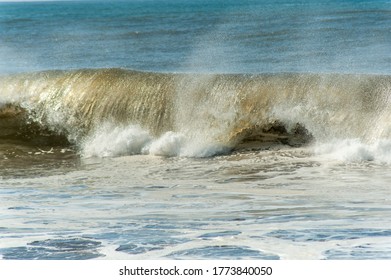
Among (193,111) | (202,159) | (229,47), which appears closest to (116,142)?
(193,111)

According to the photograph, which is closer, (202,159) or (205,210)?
(205,210)

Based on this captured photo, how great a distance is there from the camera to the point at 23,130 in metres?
14.9

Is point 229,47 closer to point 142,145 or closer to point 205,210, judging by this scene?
point 142,145

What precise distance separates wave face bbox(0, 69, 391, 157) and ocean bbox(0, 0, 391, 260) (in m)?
0.03

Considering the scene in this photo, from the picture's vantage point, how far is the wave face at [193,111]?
13.0 m

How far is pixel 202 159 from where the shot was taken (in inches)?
490

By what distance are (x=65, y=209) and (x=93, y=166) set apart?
10.2 ft

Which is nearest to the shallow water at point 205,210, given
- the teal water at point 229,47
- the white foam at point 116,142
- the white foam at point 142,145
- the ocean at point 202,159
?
the ocean at point 202,159

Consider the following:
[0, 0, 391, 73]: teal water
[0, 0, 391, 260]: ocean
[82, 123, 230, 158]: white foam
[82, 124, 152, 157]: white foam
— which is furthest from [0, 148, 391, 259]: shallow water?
[0, 0, 391, 73]: teal water

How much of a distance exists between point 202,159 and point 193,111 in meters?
1.68

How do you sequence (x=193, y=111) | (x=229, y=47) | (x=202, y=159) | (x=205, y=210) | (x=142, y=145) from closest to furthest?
(x=205, y=210), (x=202, y=159), (x=142, y=145), (x=193, y=111), (x=229, y=47)

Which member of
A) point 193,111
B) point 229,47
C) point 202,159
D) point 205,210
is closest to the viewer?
point 205,210

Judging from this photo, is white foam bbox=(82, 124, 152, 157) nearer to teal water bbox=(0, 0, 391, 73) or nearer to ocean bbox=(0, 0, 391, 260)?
ocean bbox=(0, 0, 391, 260)

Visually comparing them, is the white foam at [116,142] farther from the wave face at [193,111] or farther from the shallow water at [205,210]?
A: the shallow water at [205,210]
